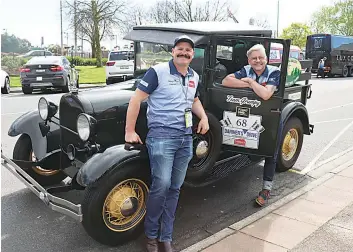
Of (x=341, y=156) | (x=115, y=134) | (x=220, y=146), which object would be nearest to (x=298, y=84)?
(x=341, y=156)

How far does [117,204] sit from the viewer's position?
11.0 feet

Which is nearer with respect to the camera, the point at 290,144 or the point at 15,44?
the point at 290,144

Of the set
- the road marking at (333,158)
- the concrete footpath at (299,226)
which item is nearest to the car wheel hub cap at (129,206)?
the concrete footpath at (299,226)

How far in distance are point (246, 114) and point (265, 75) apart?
0.49m

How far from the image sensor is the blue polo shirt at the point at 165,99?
118 inches

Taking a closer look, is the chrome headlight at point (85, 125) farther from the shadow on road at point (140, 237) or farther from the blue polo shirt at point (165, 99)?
the shadow on road at point (140, 237)

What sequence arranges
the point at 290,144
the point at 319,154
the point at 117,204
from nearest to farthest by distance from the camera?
the point at 117,204, the point at 290,144, the point at 319,154

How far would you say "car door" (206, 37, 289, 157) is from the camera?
4.20 meters

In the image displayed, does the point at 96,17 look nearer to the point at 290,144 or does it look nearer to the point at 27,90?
the point at 27,90

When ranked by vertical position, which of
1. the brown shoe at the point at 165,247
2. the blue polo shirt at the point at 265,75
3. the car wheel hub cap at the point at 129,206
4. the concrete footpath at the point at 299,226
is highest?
the blue polo shirt at the point at 265,75

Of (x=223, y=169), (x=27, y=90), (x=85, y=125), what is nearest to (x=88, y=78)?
(x=27, y=90)

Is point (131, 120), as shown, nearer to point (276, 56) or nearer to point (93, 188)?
point (93, 188)

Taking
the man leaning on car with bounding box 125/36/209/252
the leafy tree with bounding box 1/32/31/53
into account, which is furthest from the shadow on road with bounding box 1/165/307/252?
the leafy tree with bounding box 1/32/31/53

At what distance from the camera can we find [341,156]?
6.43 m
